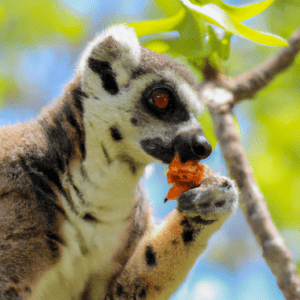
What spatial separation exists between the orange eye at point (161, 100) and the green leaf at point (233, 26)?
0.92m

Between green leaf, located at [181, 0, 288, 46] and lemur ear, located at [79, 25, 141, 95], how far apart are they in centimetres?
102

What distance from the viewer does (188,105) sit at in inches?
130

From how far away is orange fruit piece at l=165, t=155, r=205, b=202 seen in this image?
3.02 m

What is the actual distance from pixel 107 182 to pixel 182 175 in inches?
25.9

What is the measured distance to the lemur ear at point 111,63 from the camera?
339 centimetres

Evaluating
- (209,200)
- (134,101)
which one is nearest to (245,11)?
(134,101)

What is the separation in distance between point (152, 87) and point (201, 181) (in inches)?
35.0

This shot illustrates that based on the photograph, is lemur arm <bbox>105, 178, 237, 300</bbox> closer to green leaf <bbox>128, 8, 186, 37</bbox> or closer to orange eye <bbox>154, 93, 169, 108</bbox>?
orange eye <bbox>154, 93, 169, 108</bbox>

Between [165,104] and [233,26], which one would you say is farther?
[165,104]

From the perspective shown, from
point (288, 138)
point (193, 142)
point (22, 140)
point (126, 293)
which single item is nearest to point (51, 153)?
point (22, 140)

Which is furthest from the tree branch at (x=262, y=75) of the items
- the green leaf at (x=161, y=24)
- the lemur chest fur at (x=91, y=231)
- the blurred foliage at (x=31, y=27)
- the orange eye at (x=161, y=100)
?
the blurred foliage at (x=31, y=27)

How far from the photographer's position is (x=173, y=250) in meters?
3.27

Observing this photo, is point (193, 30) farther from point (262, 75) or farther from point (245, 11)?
point (262, 75)

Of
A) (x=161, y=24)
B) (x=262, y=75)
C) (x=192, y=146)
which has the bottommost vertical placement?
(x=192, y=146)
